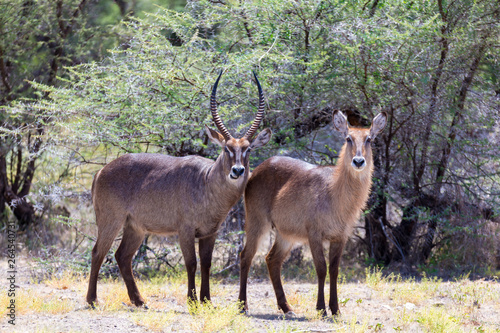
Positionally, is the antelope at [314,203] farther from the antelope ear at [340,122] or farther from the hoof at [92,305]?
the hoof at [92,305]

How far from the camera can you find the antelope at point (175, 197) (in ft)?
22.6

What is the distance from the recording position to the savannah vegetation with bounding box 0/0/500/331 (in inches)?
355

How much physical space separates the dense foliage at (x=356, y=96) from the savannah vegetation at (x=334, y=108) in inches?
1.1

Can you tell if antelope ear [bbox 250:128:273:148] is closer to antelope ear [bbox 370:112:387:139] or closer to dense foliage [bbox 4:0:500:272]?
antelope ear [bbox 370:112:387:139]

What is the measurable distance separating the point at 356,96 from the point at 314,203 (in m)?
3.12

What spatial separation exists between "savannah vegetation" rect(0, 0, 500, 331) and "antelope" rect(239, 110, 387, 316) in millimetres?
1683

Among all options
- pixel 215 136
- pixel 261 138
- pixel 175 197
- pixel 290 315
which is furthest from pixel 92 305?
pixel 261 138

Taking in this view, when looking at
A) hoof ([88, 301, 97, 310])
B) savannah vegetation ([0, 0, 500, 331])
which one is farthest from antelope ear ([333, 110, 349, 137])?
hoof ([88, 301, 97, 310])

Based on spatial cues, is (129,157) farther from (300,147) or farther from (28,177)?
(28,177)

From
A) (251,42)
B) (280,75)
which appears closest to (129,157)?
(280,75)

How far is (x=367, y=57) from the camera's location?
346 inches

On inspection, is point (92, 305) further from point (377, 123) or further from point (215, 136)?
point (377, 123)

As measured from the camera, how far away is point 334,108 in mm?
9742

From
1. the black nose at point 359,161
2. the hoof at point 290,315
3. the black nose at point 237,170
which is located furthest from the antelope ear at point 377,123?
the hoof at point 290,315
